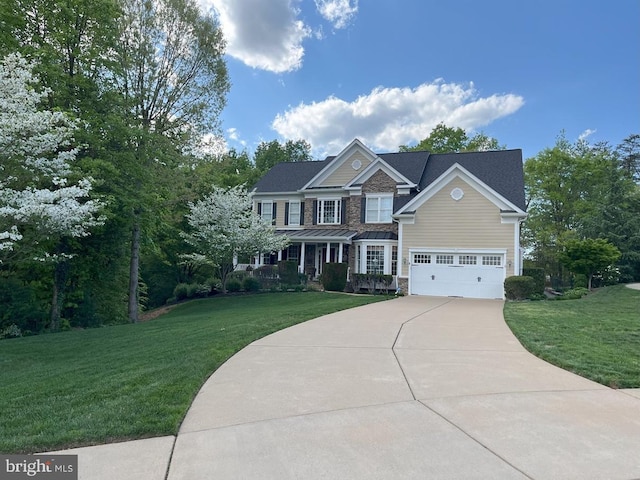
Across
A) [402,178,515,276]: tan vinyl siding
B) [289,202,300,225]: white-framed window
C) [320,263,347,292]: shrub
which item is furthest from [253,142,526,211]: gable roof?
[320,263,347,292]: shrub

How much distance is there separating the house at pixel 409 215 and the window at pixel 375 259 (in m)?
0.05

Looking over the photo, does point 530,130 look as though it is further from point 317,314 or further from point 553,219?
point 317,314

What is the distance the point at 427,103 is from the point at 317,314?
823 inches

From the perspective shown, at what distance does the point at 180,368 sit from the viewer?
5.68m

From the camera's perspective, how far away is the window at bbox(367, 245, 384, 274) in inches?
848

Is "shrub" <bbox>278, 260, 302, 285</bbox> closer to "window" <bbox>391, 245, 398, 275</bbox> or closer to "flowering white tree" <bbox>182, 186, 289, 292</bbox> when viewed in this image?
"flowering white tree" <bbox>182, 186, 289, 292</bbox>

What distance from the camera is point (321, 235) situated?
890 inches

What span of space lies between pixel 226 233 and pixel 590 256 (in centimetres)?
1769

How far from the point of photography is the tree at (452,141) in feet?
124

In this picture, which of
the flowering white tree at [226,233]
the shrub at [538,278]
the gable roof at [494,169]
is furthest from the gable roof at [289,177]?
the shrub at [538,278]

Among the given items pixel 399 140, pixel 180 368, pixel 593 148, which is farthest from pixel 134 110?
pixel 593 148

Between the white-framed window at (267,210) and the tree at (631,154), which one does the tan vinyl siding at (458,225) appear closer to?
the white-framed window at (267,210)

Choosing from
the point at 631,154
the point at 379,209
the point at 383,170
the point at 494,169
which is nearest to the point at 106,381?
the point at 379,209

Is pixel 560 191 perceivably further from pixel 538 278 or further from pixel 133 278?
pixel 133 278
